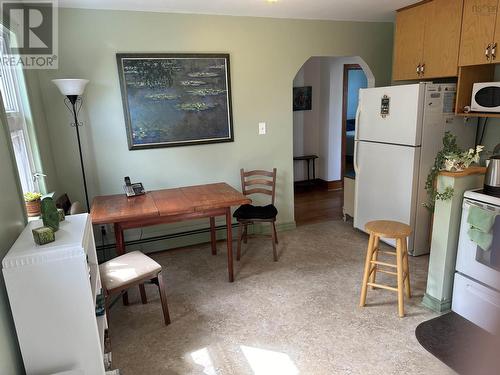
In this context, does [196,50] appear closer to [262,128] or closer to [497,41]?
[262,128]

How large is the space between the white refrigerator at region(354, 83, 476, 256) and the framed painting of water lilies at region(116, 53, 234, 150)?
1.51 m

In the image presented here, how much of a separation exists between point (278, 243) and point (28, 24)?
9.98 feet

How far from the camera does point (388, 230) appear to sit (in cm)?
246

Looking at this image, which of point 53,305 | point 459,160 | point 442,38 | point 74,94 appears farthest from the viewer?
point 442,38

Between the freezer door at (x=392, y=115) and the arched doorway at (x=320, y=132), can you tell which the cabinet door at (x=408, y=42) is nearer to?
the freezer door at (x=392, y=115)

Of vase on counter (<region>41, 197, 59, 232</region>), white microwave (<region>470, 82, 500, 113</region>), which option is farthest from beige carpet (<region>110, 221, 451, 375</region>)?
white microwave (<region>470, 82, 500, 113</region>)

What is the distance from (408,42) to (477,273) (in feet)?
7.89

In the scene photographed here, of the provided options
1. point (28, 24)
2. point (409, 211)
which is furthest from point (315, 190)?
point (28, 24)

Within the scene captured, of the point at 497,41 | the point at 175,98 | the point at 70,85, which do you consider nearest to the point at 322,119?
the point at 175,98

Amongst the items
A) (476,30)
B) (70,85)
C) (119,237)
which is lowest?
(119,237)

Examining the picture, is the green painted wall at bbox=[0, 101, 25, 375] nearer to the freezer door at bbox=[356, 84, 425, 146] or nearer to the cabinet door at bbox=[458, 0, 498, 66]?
the freezer door at bbox=[356, 84, 425, 146]

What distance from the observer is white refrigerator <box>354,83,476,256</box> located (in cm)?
301

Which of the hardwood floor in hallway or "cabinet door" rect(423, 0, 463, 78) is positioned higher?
"cabinet door" rect(423, 0, 463, 78)

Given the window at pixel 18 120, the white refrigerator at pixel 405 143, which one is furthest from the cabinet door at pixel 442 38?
the window at pixel 18 120
